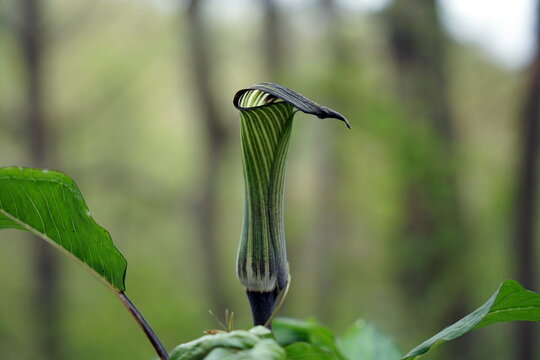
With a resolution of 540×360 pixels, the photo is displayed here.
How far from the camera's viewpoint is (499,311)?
0.45 metres

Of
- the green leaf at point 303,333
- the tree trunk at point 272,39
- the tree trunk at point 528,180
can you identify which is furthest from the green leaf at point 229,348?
the tree trunk at point 272,39

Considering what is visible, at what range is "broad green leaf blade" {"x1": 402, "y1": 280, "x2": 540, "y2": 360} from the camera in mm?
427

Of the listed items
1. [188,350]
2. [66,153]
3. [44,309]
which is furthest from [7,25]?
[188,350]

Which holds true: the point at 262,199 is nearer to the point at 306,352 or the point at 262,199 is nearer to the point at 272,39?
the point at 306,352

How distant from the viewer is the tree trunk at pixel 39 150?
2773mm

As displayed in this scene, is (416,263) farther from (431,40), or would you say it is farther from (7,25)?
(7,25)

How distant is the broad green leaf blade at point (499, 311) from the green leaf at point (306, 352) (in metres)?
0.07

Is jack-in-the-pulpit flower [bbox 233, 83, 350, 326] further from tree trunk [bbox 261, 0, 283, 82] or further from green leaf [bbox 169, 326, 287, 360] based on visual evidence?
tree trunk [bbox 261, 0, 283, 82]

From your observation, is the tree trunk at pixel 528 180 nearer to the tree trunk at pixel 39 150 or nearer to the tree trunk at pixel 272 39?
the tree trunk at pixel 272 39

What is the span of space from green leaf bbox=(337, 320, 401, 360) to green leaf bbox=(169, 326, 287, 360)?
14.1 inches

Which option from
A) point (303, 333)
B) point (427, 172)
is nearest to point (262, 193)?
point (303, 333)

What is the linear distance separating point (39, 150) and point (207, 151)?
2.94ft

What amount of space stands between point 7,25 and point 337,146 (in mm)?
1854

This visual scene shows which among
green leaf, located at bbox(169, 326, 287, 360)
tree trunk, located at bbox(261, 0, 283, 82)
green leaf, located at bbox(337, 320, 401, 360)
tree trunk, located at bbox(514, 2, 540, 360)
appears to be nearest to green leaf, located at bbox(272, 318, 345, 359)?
green leaf, located at bbox(337, 320, 401, 360)
